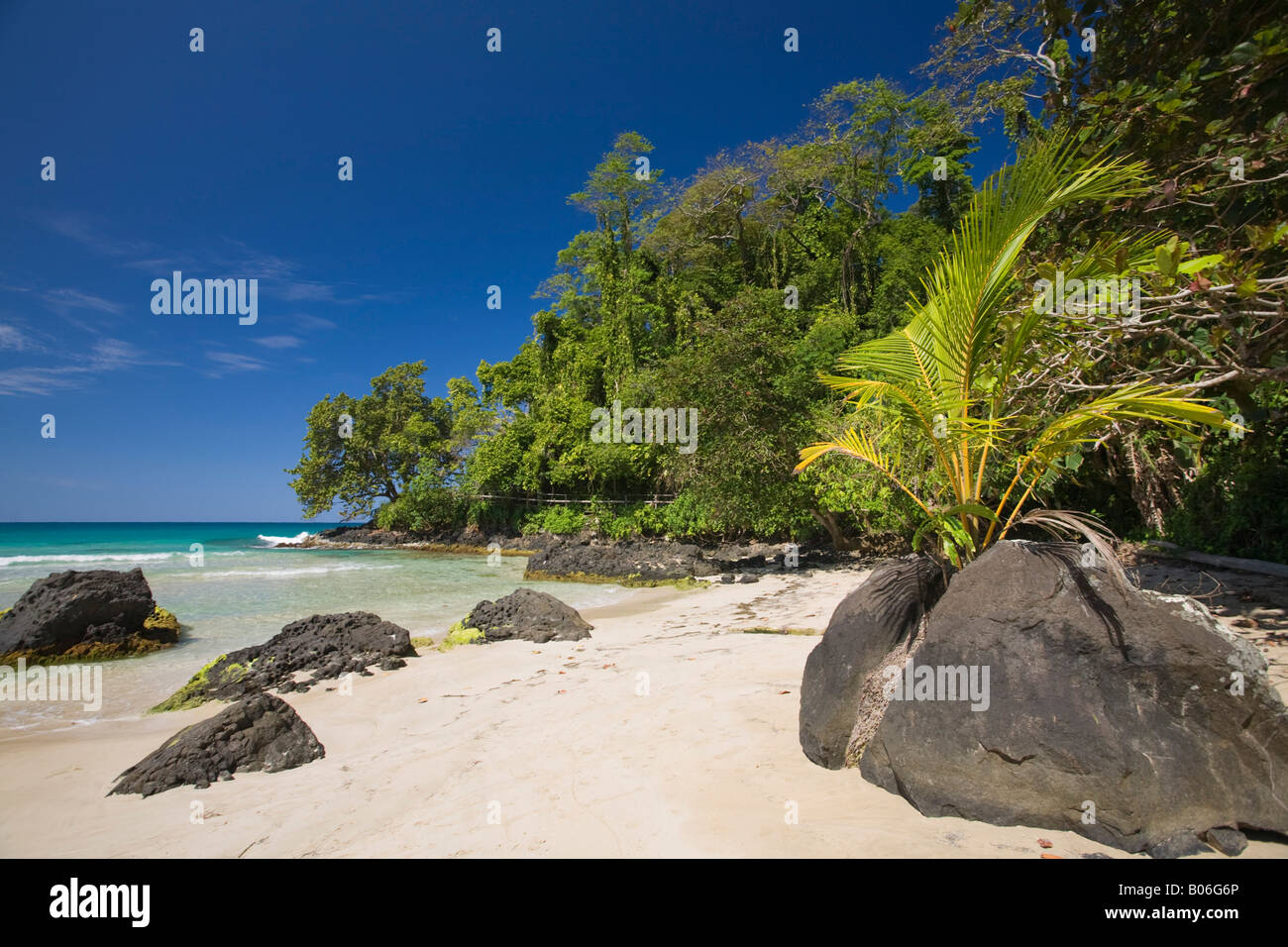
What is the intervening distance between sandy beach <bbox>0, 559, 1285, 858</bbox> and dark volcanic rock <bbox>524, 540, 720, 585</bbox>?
10067 millimetres

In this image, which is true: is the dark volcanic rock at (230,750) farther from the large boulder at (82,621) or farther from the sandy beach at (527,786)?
the large boulder at (82,621)

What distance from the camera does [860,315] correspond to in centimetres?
2798

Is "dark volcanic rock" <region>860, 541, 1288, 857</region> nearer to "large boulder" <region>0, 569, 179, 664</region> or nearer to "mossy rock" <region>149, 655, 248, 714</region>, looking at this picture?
"mossy rock" <region>149, 655, 248, 714</region>

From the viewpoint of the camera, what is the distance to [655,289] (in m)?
31.9

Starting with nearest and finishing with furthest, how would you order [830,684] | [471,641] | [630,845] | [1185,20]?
[630,845] → [830,684] → [1185,20] → [471,641]

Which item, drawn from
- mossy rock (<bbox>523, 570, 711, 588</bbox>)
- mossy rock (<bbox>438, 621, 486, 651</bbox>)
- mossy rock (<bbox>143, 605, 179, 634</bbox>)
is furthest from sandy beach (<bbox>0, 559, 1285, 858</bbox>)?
mossy rock (<bbox>523, 570, 711, 588</bbox>)

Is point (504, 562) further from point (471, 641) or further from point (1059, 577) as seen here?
point (1059, 577)

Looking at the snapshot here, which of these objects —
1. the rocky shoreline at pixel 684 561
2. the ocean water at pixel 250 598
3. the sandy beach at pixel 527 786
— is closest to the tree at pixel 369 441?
the ocean water at pixel 250 598

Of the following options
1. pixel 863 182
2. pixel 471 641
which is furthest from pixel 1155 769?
pixel 863 182

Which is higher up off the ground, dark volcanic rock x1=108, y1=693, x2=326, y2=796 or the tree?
the tree

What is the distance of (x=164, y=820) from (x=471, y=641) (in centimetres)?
535

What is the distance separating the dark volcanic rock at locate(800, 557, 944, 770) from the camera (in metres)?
3.40
